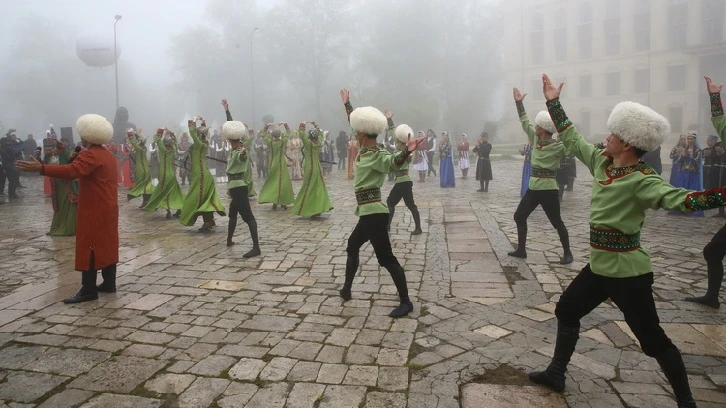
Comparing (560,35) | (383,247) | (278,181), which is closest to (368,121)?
(383,247)

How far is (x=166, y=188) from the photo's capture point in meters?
11.1

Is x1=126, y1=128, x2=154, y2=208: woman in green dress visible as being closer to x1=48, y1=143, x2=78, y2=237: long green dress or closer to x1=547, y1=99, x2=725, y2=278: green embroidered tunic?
x1=48, y1=143, x2=78, y2=237: long green dress

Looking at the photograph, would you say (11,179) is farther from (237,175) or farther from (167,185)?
(237,175)

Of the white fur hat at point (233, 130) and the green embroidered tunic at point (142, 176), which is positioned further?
the green embroidered tunic at point (142, 176)

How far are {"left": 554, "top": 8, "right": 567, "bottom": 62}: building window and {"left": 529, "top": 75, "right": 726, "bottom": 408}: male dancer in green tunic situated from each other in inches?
1841

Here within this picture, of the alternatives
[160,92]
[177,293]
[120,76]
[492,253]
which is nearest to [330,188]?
[492,253]

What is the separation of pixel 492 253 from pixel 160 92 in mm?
58972

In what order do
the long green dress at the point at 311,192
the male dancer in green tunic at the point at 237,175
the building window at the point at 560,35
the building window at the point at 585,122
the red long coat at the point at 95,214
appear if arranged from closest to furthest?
the red long coat at the point at 95,214 < the male dancer in green tunic at the point at 237,175 < the long green dress at the point at 311,192 < the building window at the point at 560,35 < the building window at the point at 585,122

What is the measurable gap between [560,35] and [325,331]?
47.2 m

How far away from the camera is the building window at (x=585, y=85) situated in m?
45.2

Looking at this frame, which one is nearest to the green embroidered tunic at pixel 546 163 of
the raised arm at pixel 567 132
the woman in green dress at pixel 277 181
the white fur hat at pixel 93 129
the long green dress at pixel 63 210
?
the raised arm at pixel 567 132

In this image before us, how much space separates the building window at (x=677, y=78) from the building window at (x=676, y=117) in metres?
1.39

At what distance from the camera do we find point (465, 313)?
16.3 feet

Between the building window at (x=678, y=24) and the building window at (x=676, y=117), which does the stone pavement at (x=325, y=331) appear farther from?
the building window at (x=676, y=117)
